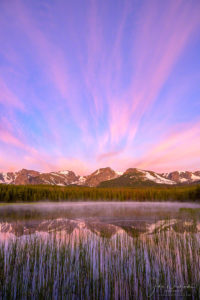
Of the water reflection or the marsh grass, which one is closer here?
the marsh grass

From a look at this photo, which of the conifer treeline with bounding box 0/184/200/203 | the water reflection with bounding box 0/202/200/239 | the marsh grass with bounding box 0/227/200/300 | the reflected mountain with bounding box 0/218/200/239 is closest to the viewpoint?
the marsh grass with bounding box 0/227/200/300

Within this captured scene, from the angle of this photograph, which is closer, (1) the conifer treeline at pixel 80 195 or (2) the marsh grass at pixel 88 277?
(2) the marsh grass at pixel 88 277

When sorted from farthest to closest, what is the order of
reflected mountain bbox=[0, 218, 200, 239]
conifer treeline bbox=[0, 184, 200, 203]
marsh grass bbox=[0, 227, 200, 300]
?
conifer treeline bbox=[0, 184, 200, 203], reflected mountain bbox=[0, 218, 200, 239], marsh grass bbox=[0, 227, 200, 300]

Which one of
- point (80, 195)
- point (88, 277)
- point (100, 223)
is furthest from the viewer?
point (80, 195)

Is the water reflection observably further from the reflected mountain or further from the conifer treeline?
the conifer treeline

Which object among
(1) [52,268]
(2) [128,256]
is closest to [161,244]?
(2) [128,256]

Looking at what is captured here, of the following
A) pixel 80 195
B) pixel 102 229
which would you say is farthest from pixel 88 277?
pixel 80 195

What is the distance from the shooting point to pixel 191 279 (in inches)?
328

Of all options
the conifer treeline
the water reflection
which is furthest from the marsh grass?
the conifer treeline

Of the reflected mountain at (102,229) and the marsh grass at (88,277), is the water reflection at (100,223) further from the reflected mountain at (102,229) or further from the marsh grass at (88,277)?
the marsh grass at (88,277)

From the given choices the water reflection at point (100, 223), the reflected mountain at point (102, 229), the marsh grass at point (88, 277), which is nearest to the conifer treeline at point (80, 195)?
the water reflection at point (100, 223)

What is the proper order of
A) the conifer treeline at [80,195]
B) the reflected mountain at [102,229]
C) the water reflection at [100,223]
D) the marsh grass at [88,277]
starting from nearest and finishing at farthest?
the marsh grass at [88,277] < the reflected mountain at [102,229] < the water reflection at [100,223] < the conifer treeline at [80,195]

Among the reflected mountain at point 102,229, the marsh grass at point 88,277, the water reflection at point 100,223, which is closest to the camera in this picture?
the marsh grass at point 88,277

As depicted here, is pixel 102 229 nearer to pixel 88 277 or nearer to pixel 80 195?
pixel 88 277
